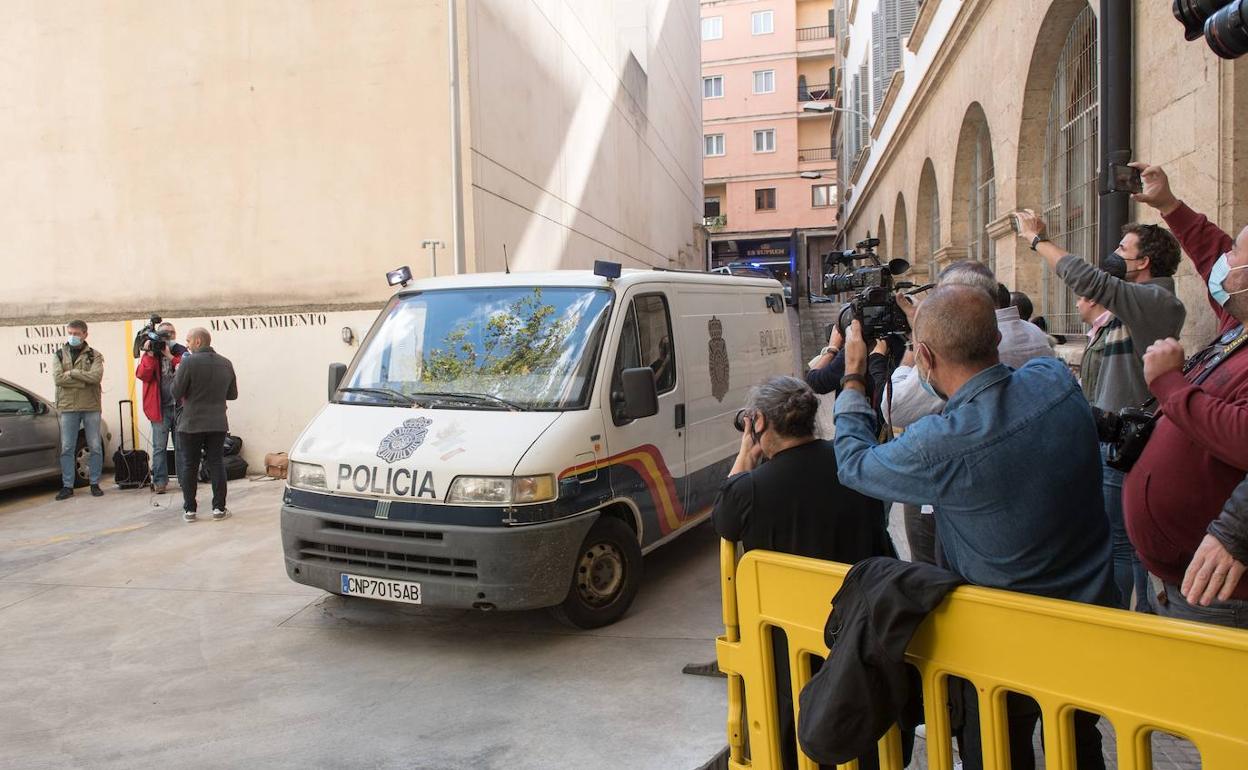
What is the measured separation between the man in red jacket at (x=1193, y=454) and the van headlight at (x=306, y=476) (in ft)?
13.4

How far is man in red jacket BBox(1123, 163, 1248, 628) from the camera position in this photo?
2387mm

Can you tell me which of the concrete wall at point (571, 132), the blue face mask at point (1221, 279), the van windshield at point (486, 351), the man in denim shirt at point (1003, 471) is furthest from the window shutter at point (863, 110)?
the man in denim shirt at point (1003, 471)

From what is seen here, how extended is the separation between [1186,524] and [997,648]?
0.81 m

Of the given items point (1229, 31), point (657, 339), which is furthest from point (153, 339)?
point (1229, 31)

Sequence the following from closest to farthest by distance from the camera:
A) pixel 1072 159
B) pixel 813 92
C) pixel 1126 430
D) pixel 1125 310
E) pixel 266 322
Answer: pixel 1126 430, pixel 1125 310, pixel 1072 159, pixel 266 322, pixel 813 92

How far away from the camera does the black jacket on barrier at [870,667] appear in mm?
2230

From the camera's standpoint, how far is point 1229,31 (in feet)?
9.59

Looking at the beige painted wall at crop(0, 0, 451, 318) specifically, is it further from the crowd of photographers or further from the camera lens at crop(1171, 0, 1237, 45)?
the camera lens at crop(1171, 0, 1237, 45)

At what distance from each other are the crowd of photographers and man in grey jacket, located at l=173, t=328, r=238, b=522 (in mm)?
6680

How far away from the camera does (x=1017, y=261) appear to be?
9.73 m

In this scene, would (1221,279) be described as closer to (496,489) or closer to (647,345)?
(496,489)

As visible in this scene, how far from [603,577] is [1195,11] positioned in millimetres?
3937

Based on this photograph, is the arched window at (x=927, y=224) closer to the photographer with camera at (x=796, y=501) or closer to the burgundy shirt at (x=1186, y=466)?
the photographer with camera at (x=796, y=501)

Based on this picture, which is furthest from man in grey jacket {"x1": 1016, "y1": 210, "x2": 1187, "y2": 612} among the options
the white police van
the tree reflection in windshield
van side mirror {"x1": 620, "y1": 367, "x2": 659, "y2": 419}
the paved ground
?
the tree reflection in windshield
